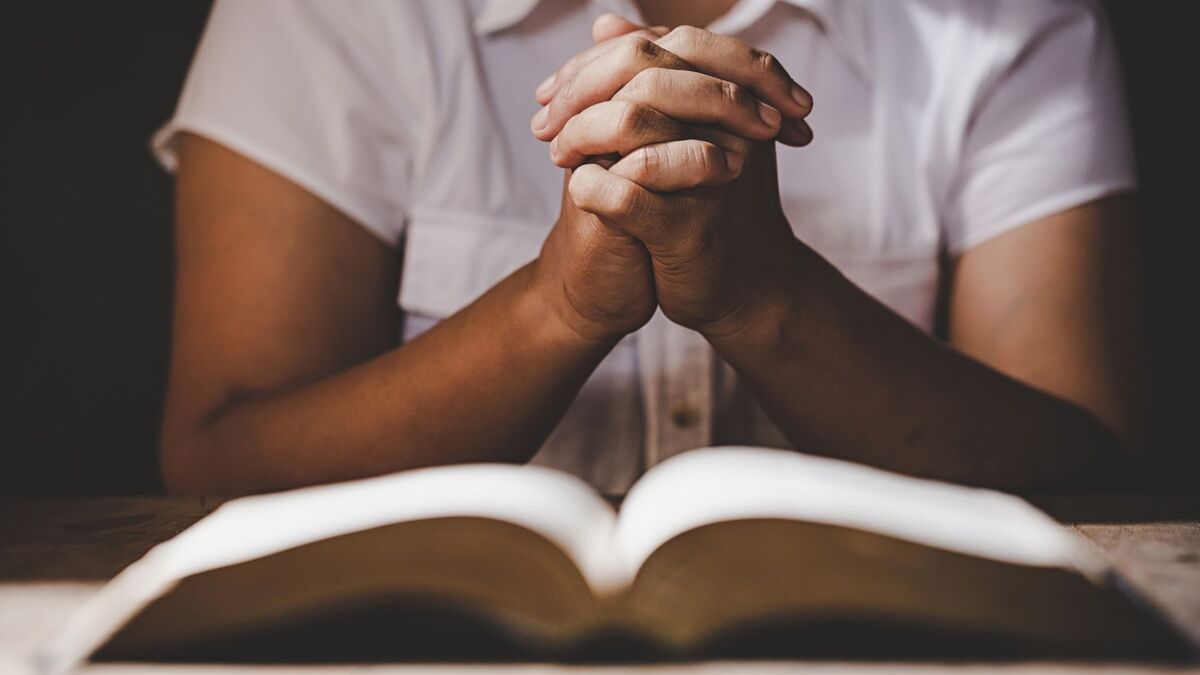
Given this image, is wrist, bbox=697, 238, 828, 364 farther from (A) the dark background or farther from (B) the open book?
(A) the dark background

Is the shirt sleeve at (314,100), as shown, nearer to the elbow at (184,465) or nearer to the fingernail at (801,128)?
the elbow at (184,465)

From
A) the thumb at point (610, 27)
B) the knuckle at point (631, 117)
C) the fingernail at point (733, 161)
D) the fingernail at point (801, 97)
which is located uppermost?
the thumb at point (610, 27)

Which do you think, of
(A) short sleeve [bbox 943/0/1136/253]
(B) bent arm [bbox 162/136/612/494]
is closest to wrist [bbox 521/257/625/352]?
(B) bent arm [bbox 162/136/612/494]

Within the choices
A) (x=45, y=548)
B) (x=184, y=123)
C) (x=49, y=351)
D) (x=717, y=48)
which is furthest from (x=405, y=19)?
(x=49, y=351)

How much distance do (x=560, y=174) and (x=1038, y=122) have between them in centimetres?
47

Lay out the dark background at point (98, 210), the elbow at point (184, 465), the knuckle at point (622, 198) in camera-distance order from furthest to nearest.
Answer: the dark background at point (98, 210), the elbow at point (184, 465), the knuckle at point (622, 198)

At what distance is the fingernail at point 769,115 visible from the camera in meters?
0.58

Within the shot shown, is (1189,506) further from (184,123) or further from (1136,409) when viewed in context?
(184,123)

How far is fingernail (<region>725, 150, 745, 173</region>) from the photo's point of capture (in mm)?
556

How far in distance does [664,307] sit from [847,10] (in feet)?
1.57

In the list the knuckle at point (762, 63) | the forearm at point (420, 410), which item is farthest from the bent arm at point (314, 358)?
the knuckle at point (762, 63)

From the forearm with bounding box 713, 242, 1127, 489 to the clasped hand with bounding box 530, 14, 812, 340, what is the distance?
0.04 m

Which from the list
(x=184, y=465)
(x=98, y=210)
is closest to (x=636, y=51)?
(x=184, y=465)

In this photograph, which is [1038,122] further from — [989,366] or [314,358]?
[314,358]
